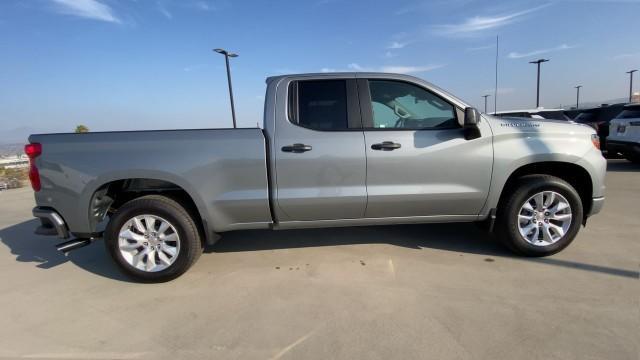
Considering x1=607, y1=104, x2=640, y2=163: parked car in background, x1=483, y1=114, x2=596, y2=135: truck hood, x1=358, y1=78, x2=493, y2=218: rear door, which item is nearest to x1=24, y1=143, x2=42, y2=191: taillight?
x1=358, y1=78, x2=493, y2=218: rear door

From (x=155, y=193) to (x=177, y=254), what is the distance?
2.15 ft

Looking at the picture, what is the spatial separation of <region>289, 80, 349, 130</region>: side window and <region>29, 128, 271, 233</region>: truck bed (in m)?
0.46

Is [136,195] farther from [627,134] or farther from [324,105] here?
[627,134]

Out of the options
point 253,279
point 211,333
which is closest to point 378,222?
point 253,279

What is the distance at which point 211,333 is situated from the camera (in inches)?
96.8

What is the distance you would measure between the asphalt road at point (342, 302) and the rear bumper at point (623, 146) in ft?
17.6

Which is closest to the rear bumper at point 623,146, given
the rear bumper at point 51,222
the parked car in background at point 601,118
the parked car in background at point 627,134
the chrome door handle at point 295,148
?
the parked car in background at point 627,134

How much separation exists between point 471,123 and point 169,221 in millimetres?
2921

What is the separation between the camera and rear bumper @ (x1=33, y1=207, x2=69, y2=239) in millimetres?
3156

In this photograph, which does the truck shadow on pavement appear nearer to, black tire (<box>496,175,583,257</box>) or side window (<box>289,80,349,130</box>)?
black tire (<box>496,175,583,257</box>)

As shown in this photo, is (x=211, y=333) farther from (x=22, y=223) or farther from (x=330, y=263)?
(x=22, y=223)

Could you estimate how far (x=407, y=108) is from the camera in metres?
3.49

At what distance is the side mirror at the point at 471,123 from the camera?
3150mm

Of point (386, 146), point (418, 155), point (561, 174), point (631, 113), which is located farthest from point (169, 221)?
point (631, 113)
